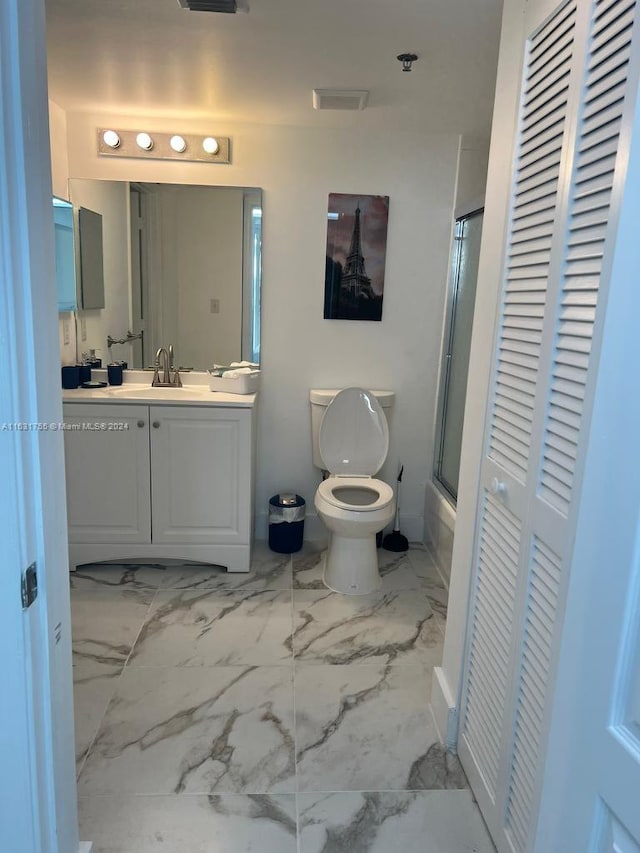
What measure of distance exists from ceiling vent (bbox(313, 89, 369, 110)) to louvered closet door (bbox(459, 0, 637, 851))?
1.21 metres

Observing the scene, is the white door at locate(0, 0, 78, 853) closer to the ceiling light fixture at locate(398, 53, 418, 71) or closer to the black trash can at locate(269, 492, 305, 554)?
the ceiling light fixture at locate(398, 53, 418, 71)

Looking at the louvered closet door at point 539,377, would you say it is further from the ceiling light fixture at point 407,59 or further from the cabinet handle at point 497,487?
the ceiling light fixture at point 407,59

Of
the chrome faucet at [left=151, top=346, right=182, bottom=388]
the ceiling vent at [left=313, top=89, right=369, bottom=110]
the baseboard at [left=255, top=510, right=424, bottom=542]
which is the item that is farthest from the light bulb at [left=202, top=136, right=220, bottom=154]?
the baseboard at [left=255, top=510, right=424, bottom=542]

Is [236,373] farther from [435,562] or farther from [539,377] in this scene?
[539,377]

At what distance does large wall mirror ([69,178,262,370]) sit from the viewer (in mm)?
3137

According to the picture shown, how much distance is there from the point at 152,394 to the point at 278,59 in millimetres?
1585

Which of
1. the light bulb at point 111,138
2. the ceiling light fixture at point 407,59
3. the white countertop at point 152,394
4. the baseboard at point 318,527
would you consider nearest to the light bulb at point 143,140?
the light bulb at point 111,138

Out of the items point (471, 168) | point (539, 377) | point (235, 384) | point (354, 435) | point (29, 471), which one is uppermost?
point (471, 168)

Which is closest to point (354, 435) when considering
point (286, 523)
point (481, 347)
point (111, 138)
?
point (286, 523)

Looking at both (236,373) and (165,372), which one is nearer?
(236,373)

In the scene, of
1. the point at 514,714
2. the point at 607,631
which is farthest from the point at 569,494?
the point at 514,714

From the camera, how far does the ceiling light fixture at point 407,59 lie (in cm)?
211

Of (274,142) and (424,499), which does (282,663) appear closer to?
(424,499)

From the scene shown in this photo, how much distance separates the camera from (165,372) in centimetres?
328
